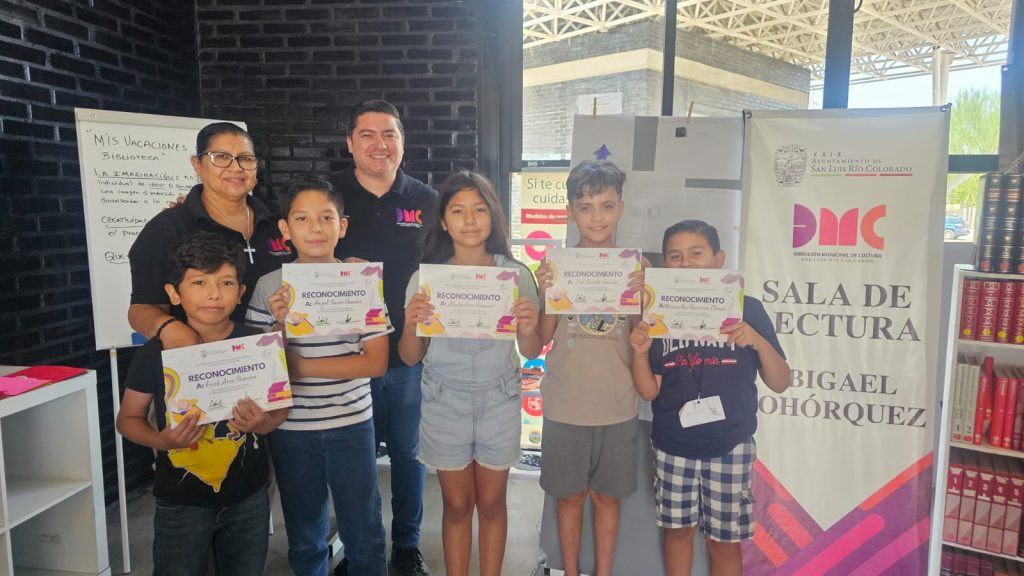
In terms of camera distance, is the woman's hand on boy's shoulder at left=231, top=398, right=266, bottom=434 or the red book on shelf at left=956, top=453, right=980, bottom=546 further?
the red book on shelf at left=956, top=453, right=980, bottom=546

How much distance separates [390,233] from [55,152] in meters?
1.73

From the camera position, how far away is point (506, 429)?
1.87 metres

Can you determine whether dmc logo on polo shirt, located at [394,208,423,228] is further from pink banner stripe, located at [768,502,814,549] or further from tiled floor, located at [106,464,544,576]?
pink banner stripe, located at [768,502,814,549]

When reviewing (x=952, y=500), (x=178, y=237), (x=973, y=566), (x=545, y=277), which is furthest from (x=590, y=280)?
(x=973, y=566)

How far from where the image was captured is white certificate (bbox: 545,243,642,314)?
183cm

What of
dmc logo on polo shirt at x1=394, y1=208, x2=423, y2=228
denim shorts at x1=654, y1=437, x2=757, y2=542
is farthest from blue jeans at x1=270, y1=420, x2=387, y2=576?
denim shorts at x1=654, y1=437, x2=757, y2=542

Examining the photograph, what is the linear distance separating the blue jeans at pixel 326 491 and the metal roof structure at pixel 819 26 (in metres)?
2.47

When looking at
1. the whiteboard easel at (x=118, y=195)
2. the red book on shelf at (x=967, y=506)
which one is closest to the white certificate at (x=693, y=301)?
the red book on shelf at (x=967, y=506)

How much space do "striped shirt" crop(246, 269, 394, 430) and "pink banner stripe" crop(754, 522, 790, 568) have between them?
1.63 m

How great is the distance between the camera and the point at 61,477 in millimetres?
2287

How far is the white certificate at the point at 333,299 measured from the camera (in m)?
1.69

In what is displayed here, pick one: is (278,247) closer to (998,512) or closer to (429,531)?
(429,531)

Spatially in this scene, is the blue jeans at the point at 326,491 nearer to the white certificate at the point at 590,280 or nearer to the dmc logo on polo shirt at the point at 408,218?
the white certificate at the point at 590,280

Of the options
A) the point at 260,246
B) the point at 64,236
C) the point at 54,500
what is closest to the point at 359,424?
the point at 260,246
